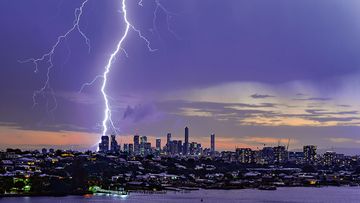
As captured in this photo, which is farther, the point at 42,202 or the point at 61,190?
the point at 61,190

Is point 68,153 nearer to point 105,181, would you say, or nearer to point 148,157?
point 148,157

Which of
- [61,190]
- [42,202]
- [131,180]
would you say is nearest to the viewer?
[42,202]

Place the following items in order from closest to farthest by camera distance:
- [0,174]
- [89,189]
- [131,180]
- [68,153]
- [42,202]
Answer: [42,202] → [89,189] → [0,174] → [131,180] → [68,153]

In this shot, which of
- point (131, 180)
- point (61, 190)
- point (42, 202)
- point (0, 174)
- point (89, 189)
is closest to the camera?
point (42, 202)

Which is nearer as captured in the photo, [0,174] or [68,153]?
[0,174]

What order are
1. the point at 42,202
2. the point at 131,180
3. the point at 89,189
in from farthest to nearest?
the point at 131,180 < the point at 89,189 < the point at 42,202

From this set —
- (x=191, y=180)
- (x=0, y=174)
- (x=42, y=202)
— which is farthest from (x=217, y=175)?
(x=42, y=202)

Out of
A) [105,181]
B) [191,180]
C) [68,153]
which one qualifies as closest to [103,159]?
[68,153]

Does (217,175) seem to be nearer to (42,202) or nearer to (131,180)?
(131,180)
